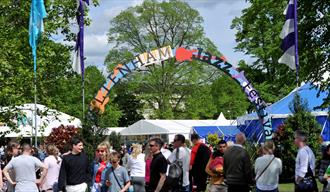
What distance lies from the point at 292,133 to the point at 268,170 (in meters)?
11.6

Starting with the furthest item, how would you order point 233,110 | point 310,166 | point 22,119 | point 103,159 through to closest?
point 233,110 < point 22,119 < point 103,159 < point 310,166

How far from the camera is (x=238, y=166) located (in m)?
11.4

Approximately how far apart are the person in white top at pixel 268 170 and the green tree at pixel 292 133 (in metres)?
9.40

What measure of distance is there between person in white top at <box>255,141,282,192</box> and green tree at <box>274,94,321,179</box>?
30.8 ft

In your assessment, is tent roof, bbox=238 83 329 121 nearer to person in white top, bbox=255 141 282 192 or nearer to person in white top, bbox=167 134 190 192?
person in white top, bbox=167 134 190 192

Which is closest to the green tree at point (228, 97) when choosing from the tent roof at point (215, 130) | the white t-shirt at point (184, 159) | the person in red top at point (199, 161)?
the tent roof at point (215, 130)

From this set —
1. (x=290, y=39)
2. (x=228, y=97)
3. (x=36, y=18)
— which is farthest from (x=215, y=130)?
(x=228, y=97)

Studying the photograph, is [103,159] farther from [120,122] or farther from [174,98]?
[120,122]

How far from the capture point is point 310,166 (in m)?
12.0

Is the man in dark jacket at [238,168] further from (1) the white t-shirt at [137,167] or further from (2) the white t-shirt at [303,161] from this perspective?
(1) the white t-shirt at [137,167]

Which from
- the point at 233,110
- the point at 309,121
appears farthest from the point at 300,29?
the point at 233,110

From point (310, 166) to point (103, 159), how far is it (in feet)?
14.2

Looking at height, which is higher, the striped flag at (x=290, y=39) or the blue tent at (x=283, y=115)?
the striped flag at (x=290, y=39)

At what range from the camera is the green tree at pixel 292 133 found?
21781mm
